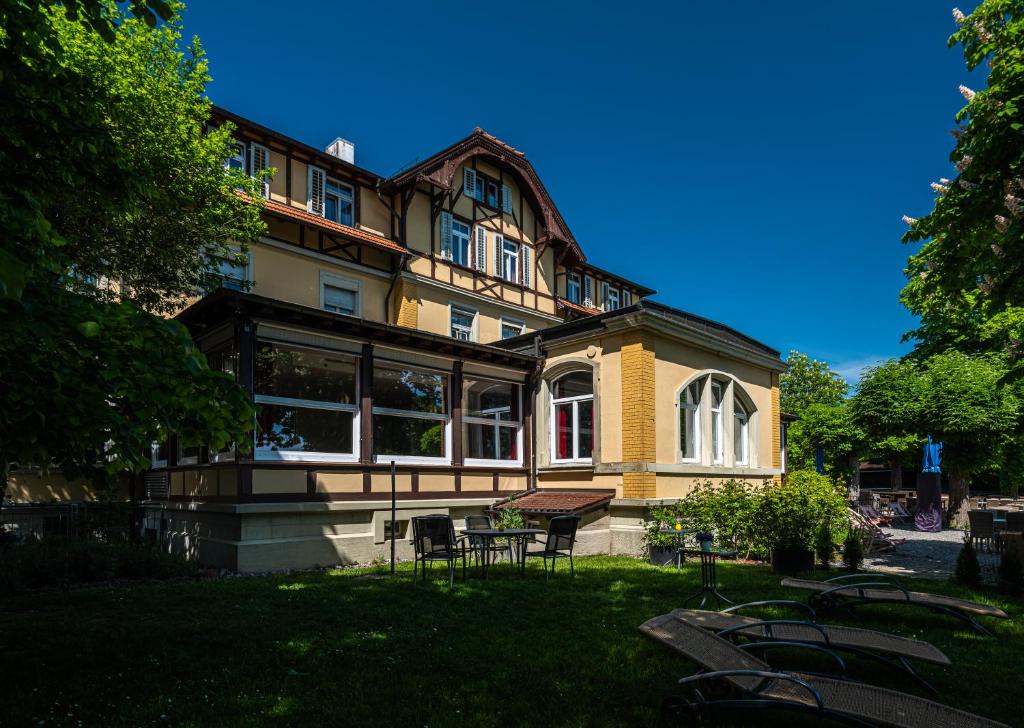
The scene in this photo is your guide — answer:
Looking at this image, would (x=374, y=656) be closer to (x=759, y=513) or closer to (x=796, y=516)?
(x=796, y=516)

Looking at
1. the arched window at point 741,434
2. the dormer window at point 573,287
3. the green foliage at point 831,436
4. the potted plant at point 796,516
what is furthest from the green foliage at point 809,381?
the potted plant at point 796,516

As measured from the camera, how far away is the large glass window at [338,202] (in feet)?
62.0

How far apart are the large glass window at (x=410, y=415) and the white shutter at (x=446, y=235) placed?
5899mm

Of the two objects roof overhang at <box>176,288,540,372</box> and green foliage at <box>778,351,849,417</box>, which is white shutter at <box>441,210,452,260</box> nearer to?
roof overhang at <box>176,288,540,372</box>

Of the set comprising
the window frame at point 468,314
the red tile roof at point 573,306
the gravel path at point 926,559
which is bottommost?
the gravel path at point 926,559

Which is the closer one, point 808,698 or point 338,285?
point 808,698

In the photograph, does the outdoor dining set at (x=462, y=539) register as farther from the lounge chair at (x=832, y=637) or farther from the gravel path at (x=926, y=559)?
the gravel path at (x=926, y=559)

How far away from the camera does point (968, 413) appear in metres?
18.8

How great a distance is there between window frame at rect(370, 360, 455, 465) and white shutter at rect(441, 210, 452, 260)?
7.20 meters

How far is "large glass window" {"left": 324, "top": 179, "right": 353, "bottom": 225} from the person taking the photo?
18.9 m

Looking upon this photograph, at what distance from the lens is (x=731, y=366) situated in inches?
647

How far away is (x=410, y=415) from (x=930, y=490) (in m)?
16.8

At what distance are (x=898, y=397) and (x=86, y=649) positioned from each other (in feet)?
69.9

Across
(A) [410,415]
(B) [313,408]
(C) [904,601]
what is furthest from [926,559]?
(B) [313,408]
